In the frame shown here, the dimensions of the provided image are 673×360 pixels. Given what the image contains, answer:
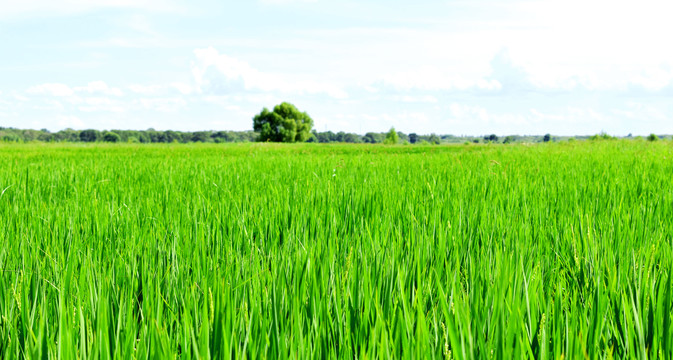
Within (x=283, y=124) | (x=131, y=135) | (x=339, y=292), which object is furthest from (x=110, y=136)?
(x=339, y=292)

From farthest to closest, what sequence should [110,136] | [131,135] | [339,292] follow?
1. [131,135]
2. [110,136]
3. [339,292]

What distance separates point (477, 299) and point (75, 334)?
2.95ft

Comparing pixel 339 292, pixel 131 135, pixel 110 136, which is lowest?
pixel 339 292

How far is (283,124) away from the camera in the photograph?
211 ft

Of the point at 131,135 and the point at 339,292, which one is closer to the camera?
the point at 339,292

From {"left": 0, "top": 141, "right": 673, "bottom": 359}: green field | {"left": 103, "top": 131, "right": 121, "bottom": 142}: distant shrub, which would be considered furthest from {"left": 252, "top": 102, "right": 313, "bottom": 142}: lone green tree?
{"left": 0, "top": 141, "right": 673, "bottom": 359}: green field

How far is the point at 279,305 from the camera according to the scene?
1.03 meters

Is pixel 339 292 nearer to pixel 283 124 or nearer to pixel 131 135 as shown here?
pixel 283 124

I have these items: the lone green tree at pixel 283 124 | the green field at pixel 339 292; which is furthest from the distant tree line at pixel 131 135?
the green field at pixel 339 292

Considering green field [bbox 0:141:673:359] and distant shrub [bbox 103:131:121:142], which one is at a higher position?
distant shrub [bbox 103:131:121:142]

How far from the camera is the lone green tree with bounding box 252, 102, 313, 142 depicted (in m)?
63.0

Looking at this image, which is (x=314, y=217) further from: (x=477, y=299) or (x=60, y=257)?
(x=477, y=299)

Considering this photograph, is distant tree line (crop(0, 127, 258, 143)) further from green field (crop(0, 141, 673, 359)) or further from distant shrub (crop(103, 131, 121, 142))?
green field (crop(0, 141, 673, 359))

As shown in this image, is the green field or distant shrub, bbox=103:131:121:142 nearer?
the green field
